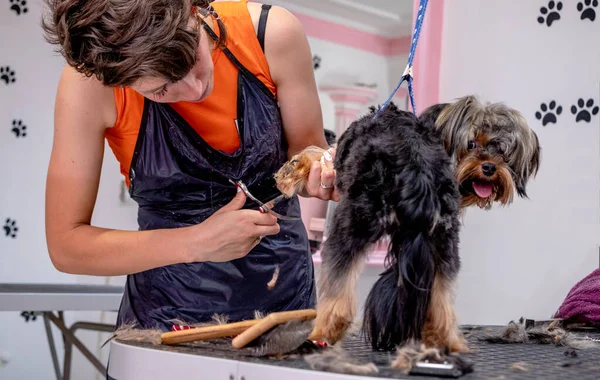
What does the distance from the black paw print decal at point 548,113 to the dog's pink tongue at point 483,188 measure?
3.84ft

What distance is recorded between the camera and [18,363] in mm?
3494

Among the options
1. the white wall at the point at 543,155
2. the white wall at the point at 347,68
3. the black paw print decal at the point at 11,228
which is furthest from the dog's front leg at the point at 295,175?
the black paw print decal at the point at 11,228

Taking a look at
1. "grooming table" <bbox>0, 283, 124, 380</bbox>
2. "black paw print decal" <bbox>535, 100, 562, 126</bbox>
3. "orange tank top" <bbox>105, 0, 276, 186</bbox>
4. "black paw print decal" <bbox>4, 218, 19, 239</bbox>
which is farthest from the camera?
"black paw print decal" <bbox>4, 218, 19, 239</bbox>

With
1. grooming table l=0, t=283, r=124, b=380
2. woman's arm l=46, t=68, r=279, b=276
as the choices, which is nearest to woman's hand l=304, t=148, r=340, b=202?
woman's arm l=46, t=68, r=279, b=276

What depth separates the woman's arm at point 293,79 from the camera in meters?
1.44

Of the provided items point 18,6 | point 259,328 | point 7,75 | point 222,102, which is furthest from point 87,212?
point 18,6

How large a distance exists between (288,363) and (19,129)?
2996 mm

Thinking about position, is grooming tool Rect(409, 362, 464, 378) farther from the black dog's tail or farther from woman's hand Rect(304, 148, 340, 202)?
woman's hand Rect(304, 148, 340, 202)

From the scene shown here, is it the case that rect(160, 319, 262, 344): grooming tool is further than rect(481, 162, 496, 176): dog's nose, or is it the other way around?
rect(481, 162, 496, 176): dog's nose

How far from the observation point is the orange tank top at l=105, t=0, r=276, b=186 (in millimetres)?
1408

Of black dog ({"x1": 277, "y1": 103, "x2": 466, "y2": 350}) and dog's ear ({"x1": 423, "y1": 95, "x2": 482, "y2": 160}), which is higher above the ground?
dog's ear ({"x1": 423, "y1": 95, "x2": 482, "y2": 160})

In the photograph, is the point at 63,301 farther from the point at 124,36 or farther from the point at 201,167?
the point at 124,36

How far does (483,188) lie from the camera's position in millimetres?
1213

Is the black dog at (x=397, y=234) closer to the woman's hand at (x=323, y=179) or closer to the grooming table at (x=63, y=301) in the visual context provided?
the woman's hand at (x=323, y=179)
